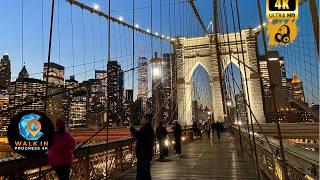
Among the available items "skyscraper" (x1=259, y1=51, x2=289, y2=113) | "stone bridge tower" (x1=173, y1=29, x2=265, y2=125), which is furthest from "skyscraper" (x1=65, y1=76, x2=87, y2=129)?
"stone bridge tower" (x1=173, y1=29, x2=265, y2=125)

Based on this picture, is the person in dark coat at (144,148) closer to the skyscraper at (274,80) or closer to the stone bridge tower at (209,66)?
the skyscraper at (274,80)

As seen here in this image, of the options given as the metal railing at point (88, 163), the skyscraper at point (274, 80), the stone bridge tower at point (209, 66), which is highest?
the stone bridge tower at point (209, 66)

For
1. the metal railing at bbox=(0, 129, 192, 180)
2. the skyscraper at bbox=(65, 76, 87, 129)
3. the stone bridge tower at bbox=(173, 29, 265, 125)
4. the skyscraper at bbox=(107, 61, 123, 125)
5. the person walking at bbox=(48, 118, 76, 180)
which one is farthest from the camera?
the stone bridge tower at bbox=(173, 29, 265, 125)

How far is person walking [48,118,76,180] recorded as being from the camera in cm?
364

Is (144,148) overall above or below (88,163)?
above

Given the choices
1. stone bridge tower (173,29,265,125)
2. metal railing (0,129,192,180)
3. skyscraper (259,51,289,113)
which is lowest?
metal railing (0,129,192,180)

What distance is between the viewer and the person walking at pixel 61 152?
364 centimetres

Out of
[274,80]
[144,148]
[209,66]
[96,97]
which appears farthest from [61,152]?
[209,66]

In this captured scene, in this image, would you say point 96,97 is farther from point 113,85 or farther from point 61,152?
point 61,152

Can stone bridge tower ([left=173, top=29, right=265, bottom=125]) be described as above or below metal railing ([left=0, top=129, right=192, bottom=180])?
above

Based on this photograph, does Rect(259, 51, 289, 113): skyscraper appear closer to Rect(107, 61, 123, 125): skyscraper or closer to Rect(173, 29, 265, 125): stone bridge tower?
Rect(107, 61, 123, 125): skyscraper

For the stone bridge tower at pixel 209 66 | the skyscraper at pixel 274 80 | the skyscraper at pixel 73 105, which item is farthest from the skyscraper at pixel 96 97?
the stone bridge tower at pixel 209 66

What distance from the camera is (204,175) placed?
6254 millimetres

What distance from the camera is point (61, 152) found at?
3686 millimetres
